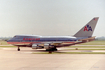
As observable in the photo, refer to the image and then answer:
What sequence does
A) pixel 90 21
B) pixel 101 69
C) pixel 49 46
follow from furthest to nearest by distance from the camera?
pixel 90 21, pixel 49 46, pixel 101 69

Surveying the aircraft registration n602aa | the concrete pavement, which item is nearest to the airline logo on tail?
the aircraft registration n602aa

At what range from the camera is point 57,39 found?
129 feet

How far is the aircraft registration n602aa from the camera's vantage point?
124 ft

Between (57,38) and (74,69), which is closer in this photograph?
(74,69)

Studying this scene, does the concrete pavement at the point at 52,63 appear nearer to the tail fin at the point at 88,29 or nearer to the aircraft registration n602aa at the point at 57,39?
the aircraft registration n602aa at the point at 57,39

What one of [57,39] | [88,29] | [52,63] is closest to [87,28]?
[88,29]

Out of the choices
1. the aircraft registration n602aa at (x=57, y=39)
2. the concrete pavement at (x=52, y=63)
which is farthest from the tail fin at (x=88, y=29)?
the concrete pavement at (x=52, y=63)

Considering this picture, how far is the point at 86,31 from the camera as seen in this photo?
3878cm

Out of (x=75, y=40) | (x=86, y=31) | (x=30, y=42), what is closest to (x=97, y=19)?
(x=86, y=31)

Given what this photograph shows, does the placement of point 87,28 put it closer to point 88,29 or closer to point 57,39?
→ point 88,29

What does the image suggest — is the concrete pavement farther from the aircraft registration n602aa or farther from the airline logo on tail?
the airline logo on tail

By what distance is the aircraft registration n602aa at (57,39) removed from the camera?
37.8 meters

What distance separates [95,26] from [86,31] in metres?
2.63

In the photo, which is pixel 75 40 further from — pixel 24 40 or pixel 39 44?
pixel 24 40
